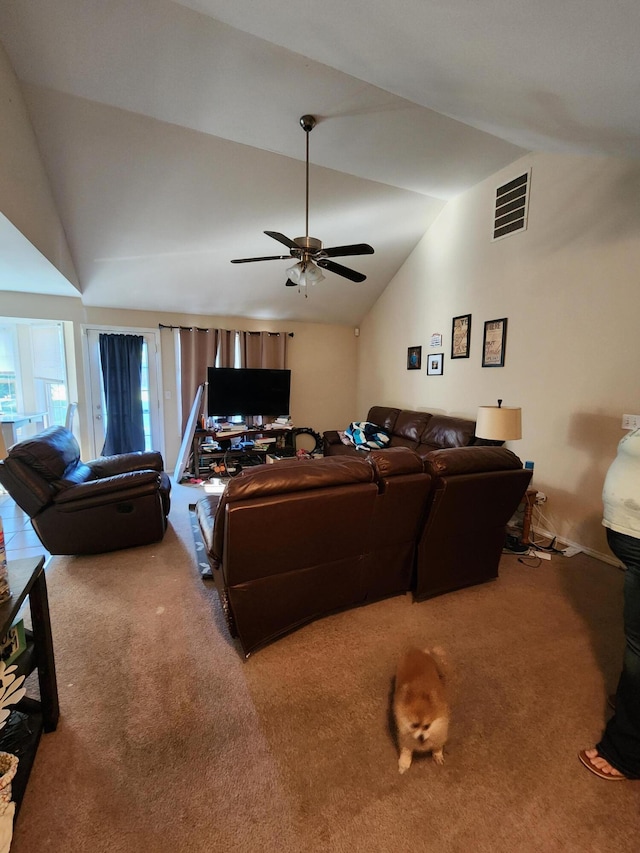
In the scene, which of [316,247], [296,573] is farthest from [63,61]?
[296,573]

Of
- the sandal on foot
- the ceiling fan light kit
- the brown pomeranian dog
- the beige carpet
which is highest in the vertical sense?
the ceiling fan light kit

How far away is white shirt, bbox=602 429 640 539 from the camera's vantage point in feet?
4.02

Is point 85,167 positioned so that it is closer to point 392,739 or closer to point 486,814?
point 392,739

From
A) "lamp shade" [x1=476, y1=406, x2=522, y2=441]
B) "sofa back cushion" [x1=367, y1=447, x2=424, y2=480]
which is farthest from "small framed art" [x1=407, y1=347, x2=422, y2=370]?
"sofa back cushion" [x1=367, y1=447, x2=424, y2=480]

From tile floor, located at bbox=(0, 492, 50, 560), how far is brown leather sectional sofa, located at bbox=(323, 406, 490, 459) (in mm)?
2988

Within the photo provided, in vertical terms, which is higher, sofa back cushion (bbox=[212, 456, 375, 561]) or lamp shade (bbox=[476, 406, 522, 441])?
lamp shade (bbox=[476, 406, 522, 441])

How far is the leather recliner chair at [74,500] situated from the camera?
2.43 metres

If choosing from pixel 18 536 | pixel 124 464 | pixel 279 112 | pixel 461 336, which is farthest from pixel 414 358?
pixel 18 536

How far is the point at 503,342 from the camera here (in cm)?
351

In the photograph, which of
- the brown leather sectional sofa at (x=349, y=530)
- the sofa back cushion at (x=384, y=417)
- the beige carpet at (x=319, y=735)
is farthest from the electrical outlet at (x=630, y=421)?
the sofa back cushion at (x=384, y=417)

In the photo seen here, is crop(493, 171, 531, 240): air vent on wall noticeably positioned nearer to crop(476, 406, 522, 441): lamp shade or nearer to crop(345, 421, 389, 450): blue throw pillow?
crop(476, 406, 522, 441): lamp shade

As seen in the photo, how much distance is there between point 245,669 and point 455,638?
1.12m

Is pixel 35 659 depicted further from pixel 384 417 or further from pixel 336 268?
pixel 384 417

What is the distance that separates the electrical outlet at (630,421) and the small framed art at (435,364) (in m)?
2.04
